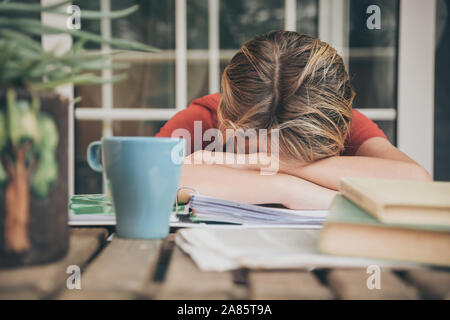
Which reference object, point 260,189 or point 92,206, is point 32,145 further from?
point 260,189

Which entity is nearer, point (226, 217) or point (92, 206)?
point (226, 217)

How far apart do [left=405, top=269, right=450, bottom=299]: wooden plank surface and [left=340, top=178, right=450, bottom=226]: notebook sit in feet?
0.16

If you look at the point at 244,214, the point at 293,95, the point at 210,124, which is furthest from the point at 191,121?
the point at 244,214

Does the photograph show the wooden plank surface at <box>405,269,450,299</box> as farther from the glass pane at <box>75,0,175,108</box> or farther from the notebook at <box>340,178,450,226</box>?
the glass pane at <box>75,0,175,108</box>

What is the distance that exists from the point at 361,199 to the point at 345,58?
1892mm

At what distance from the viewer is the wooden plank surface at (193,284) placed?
324 millimetres

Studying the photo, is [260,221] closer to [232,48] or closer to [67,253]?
[67,253]

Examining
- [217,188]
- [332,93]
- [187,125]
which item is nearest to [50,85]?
[217,188]

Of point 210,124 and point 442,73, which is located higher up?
point 442,73

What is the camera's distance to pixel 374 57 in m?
2.19

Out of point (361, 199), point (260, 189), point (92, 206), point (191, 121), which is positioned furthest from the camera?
point (191, 121)
